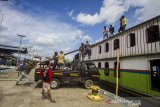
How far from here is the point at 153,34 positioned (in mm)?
10664

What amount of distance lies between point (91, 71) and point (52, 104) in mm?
5352

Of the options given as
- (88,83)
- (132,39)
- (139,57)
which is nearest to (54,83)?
(88,83)

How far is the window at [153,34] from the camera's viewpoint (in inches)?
405

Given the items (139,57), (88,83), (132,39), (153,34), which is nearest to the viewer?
(153,34)

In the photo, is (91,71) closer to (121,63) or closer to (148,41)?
(121,63)

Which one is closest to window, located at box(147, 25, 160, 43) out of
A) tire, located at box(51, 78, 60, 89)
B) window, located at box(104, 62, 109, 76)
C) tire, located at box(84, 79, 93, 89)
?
tire, located at box(84, 79, 93, 89)

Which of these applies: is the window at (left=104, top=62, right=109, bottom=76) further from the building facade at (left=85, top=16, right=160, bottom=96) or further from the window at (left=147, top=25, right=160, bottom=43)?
the window at (left=147, top=25, right=160, bottom=43)

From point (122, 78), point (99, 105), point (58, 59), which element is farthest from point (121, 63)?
point (99, 105)

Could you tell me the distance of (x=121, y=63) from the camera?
14359 millimetres

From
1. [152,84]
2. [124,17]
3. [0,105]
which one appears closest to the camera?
[0,105]

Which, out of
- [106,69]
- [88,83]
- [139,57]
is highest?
[139,57]

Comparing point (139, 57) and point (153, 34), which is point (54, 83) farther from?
point (153, 34)

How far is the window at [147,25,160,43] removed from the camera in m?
10.3

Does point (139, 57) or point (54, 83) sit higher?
point (139, 57)
